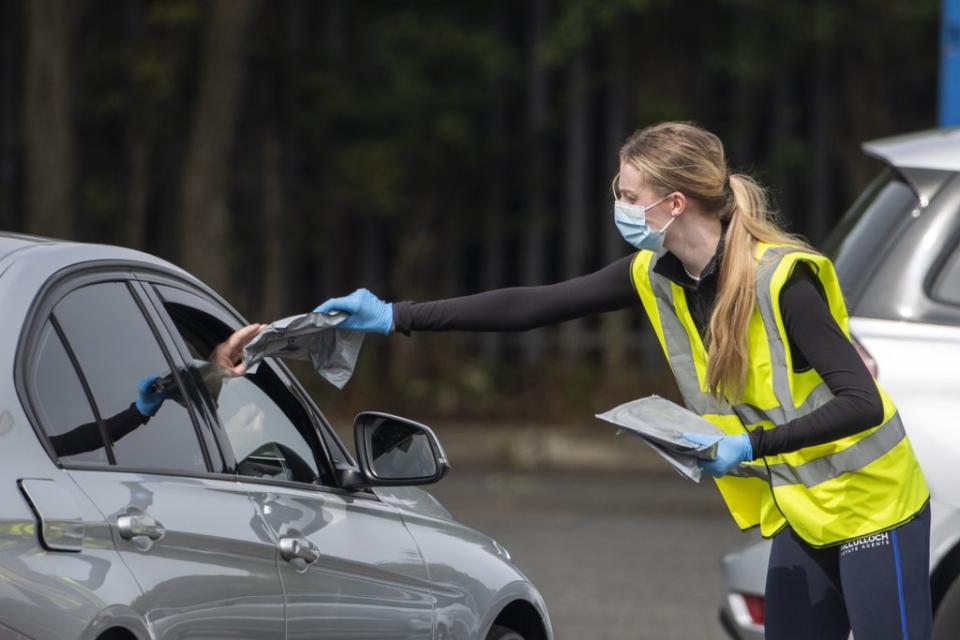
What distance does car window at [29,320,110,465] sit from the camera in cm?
312

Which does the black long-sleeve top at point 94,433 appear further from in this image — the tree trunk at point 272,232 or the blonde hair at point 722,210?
the tree trunk at point 272,232

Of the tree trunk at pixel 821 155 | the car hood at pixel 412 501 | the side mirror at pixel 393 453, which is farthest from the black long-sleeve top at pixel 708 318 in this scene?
the tree trunk at pixel 821 155

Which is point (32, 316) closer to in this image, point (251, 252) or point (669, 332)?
point (669, 332)

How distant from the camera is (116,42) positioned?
51.9 ft

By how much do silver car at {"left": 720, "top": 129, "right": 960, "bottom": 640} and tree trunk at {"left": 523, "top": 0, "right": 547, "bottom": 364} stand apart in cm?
1010

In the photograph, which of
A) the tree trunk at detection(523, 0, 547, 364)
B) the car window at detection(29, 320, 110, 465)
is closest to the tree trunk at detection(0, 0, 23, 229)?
the tree trunk at detection(523, 0, 547, 364)

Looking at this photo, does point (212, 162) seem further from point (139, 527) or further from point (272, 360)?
point (139, 527)

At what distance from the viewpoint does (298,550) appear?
3.58 meters

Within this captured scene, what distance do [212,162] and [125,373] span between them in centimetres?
1118

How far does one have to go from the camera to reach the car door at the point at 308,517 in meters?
3.60

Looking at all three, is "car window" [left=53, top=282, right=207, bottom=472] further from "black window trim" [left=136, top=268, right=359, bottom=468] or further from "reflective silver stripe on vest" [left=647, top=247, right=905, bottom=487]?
"reflective silver stripe on vest" [left=647, top=247, right=905, bottom=487]

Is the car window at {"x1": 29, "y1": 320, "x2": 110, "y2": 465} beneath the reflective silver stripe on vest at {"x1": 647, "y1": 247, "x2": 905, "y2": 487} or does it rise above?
above

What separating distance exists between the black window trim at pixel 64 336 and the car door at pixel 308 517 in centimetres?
11

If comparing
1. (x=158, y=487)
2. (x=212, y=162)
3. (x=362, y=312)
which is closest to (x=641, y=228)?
(x=362, y=312)
